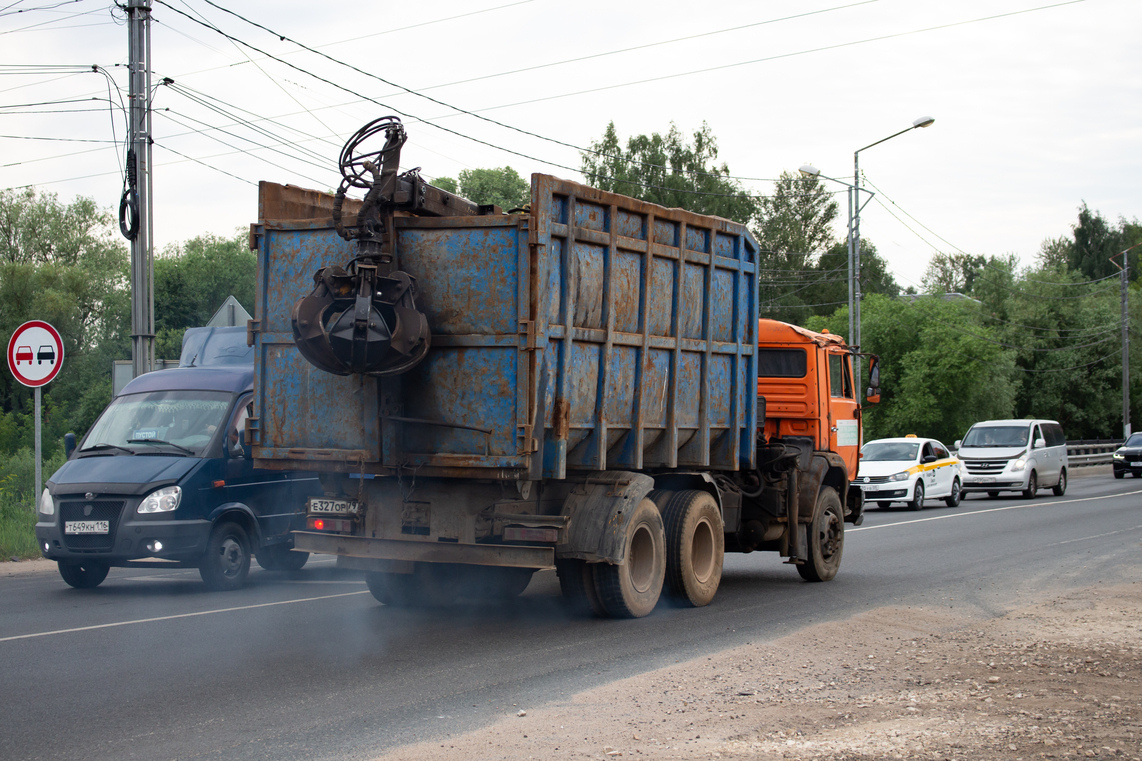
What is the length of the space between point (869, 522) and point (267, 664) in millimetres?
16097

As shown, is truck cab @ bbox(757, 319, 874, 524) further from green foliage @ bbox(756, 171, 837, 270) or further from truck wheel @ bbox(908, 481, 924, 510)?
green foliage @ bbox(756, 171, 837, 270)

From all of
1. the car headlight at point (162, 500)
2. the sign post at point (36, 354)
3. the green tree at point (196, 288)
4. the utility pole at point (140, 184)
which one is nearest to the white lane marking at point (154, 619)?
the car headlight at point (162, 500)

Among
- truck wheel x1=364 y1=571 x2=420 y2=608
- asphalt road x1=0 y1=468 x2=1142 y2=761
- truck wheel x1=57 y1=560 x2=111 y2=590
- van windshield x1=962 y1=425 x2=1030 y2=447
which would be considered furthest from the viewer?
van windshield x1=962 y1=425 x2=1030 y2=447

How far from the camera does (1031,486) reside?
2952 centimetres

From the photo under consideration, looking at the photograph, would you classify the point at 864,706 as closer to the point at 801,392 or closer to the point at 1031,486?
the point at 801,392

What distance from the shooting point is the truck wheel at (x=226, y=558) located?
11.0 m

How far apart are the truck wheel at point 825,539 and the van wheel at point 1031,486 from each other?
18765 millimetres

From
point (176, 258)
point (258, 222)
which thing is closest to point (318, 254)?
point (258, 222)

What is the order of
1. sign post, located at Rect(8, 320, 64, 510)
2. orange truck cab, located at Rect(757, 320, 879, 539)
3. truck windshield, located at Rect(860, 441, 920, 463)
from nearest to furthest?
orange truck cab, located at Rect(757, 320, 879, 539) → sign post, located at Rect(8, 320, 64, 510) → truck windshield, located at Rect(860, 441, 920, 463)

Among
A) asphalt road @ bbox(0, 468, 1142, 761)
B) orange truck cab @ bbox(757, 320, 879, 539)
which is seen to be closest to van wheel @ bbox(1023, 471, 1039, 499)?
asphalt road @ bbox(0, 468, 1142, 761)

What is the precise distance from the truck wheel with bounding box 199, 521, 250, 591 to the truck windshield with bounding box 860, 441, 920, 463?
57.0 feet

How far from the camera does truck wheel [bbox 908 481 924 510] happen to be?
25.5 meters

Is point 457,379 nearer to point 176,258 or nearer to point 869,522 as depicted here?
point 869,522

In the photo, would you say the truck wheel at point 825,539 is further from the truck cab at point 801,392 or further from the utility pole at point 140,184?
the utility pole at point 140,184
